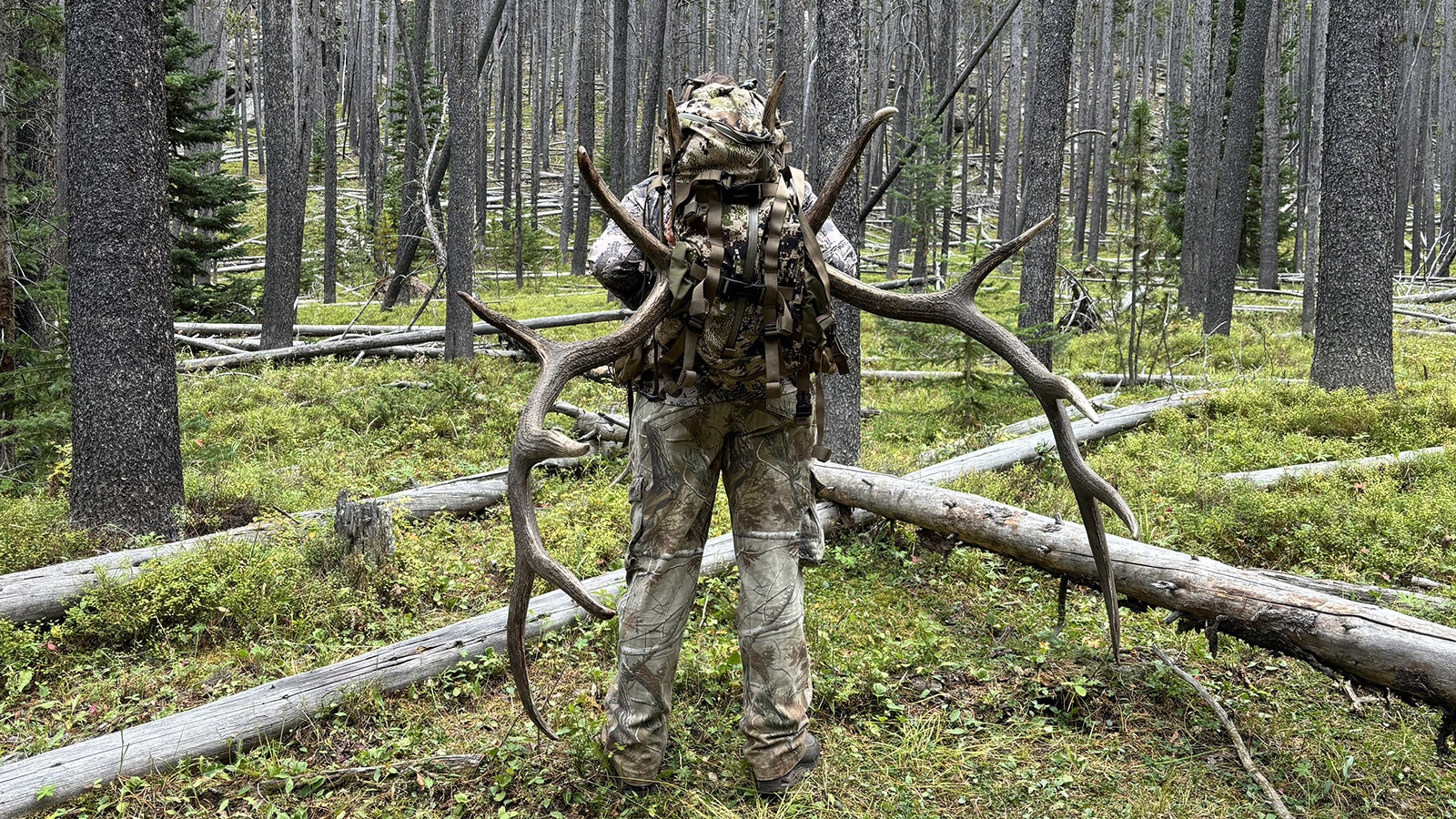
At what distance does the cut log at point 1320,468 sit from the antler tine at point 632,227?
18.6 ft

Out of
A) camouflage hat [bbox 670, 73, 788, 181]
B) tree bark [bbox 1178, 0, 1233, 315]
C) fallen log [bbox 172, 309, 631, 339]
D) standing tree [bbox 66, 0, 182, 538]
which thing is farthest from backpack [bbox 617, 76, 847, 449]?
tree bark [bbox 1178, 0, 1233, 315]

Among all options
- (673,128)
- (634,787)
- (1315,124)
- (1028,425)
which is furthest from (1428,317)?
(634,787)

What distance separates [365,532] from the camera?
570 centimetres

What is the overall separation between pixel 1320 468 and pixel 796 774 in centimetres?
568

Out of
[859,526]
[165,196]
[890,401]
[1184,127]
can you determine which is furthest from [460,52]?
[1184,127]

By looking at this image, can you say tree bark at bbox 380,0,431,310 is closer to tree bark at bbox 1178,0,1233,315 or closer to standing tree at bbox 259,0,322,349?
standing tree at bbox 259,0,322,349

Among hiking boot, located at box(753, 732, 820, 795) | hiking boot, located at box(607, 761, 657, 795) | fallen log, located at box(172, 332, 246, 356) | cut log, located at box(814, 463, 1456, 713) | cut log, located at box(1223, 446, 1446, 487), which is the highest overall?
fallen log, located at box(172, 332, 246, 356)

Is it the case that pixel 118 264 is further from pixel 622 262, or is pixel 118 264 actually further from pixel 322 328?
pixel 322 328

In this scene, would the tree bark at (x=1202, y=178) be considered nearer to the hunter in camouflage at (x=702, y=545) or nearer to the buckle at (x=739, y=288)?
the hunter in camouflage at (x=702, y=545)

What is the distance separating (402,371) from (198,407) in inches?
97.3

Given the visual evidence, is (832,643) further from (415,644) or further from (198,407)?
(198,407)

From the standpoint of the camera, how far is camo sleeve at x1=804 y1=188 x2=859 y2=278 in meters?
3.43

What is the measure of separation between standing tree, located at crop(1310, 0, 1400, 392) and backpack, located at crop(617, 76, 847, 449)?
813 cm

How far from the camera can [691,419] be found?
11.5 ft
